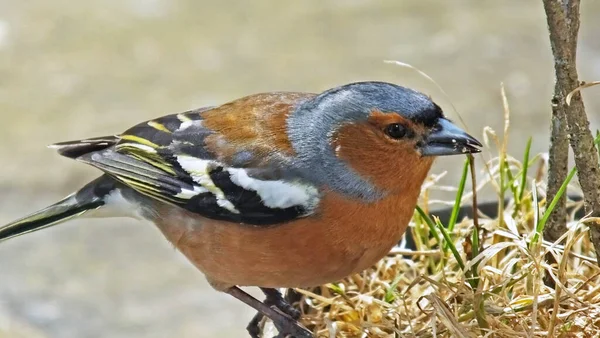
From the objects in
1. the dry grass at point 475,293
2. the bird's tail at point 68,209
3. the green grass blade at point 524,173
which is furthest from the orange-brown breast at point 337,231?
the bird's tail at point 68,209

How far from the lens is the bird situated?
66.8 inches

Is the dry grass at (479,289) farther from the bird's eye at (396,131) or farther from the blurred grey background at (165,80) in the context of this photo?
the blurred grey background at (165,80)

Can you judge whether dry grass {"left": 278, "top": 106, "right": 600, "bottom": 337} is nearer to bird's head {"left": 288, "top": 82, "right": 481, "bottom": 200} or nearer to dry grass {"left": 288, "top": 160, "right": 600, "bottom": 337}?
dry grass {"left": 288, "top": 160, "right": 600, "bottom": 337}

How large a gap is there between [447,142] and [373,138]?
0.15m

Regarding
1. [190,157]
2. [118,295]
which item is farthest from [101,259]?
[190,157]

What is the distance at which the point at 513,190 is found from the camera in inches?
77.9

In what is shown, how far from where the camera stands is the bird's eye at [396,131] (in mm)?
1702

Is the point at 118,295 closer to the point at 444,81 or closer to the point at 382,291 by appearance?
the point at 382,291

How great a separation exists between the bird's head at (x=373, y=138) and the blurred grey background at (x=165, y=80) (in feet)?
4.54

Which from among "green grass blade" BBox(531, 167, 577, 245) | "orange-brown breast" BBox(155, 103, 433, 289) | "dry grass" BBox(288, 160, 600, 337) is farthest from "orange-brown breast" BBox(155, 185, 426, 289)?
"green grass blade" BBox(531, 167, 577, 245)

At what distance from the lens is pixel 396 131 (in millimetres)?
1711

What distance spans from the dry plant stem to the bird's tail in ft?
3.37

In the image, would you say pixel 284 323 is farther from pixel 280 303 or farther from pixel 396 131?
pixel 396 131

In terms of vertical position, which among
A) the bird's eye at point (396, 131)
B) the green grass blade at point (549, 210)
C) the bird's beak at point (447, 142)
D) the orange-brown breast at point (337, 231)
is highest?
the bird's eye at point (396, 131)
